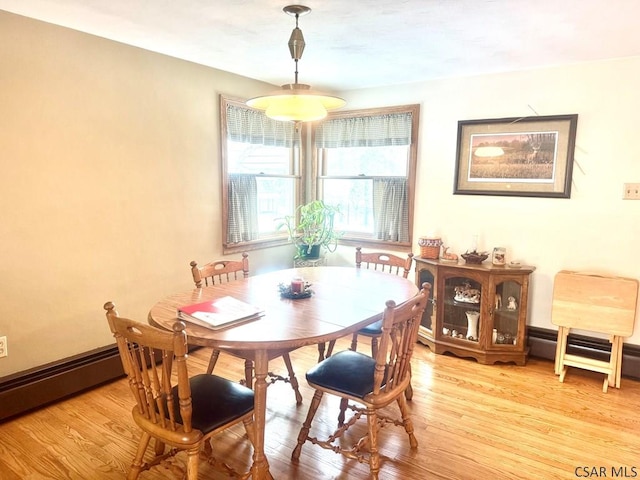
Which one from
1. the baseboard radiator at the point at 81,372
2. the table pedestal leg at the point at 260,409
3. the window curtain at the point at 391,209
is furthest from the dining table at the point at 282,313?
the window curtain at the point at 391,209

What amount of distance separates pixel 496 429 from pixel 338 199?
105 inches

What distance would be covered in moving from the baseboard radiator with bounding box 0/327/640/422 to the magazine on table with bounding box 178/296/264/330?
1226mm

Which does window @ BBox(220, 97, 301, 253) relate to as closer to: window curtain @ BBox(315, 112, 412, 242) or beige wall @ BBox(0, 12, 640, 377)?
beige wall @ BBox(0, 12, 640, 377)

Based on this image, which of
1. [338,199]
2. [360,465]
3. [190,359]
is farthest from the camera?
[338,199]

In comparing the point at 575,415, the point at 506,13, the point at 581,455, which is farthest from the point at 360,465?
the point at 506,13

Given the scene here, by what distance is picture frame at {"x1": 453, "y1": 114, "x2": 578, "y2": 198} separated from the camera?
10.6ft

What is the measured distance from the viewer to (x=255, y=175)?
3.93m

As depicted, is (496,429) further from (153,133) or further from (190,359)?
(153,133)

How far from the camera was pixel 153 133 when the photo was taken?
308 centimetres

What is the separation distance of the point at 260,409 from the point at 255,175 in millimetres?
2554

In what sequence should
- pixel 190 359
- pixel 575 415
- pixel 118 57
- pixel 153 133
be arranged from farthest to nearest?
pixel 190 359 < pixel 153 133 < pixel 118 57 < pixel 575 415

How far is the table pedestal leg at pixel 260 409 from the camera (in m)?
1.72

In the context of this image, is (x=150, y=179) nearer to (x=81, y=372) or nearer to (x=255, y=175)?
(x=255, y=175)

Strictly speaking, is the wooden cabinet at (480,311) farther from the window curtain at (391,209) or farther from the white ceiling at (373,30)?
the white ceiling at (373,30)
